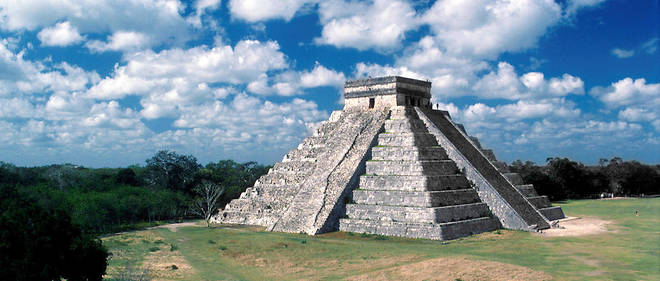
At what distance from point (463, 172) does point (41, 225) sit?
63.8 feet

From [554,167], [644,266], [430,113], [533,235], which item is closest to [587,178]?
[554,167]

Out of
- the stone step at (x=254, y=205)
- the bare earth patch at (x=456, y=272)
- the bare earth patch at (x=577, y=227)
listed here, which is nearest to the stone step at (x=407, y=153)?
the stone step at (x=254, y=205)

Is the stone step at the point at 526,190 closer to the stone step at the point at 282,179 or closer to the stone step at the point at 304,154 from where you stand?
the stone step at the point at 304,154

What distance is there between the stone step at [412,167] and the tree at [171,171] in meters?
22.6

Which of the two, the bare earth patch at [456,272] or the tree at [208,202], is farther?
the tree at [208,202]

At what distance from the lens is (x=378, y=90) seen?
31422mm

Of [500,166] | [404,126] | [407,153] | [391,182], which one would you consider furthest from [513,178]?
[391,182]

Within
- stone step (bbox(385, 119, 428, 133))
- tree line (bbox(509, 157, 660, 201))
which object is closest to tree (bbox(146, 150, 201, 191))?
stone step (bbox(385, 119, 428, 133))

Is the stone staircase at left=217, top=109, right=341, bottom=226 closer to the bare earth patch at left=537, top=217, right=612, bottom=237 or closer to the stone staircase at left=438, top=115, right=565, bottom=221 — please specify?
the stone staircase at left=438, top=115, right=565, bottom=221

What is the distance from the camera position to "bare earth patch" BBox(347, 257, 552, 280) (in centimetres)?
1488

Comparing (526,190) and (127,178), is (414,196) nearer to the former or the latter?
(526,190)

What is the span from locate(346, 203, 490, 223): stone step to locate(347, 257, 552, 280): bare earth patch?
590 cm

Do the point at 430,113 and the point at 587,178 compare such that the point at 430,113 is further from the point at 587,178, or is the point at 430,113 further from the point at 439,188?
the point at 587,178

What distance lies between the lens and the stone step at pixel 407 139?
88.0 ft
